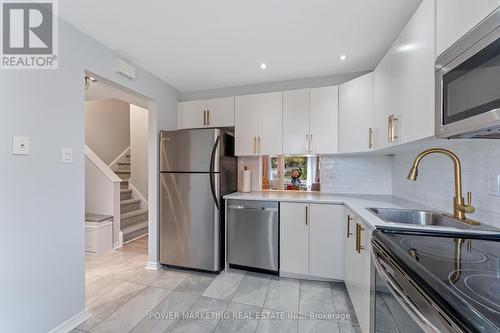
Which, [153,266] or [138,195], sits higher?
[138,195]

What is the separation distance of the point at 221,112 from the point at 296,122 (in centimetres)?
99

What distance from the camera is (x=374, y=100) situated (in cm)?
201

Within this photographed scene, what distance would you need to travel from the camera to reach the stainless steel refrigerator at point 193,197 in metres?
2.44

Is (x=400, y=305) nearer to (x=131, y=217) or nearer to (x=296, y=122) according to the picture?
(x=296, y=122)

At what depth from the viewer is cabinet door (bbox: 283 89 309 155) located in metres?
2.54

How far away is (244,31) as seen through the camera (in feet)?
5.86

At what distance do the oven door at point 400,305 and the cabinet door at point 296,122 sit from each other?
1.58m

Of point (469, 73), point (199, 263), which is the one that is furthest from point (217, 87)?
point (469, 73)

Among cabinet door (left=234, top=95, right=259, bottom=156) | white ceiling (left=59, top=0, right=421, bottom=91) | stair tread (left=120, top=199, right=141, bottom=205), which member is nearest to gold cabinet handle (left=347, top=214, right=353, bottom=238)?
cabinet door (left=234, top=95, right=259, bottom=156)

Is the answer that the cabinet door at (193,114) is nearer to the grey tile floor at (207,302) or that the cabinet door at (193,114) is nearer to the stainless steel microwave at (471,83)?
the grey tile floor at (207,302)

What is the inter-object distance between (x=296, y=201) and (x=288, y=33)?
1.57 metres

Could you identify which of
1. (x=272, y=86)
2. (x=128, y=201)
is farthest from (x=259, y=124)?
(x=128, y=201)

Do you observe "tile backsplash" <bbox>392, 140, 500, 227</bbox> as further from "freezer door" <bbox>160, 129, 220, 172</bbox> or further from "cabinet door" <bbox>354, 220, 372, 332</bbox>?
"freezer door" <bbox>160, 129, 220, 172</bbox>

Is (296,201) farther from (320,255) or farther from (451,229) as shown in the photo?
(451,229)
